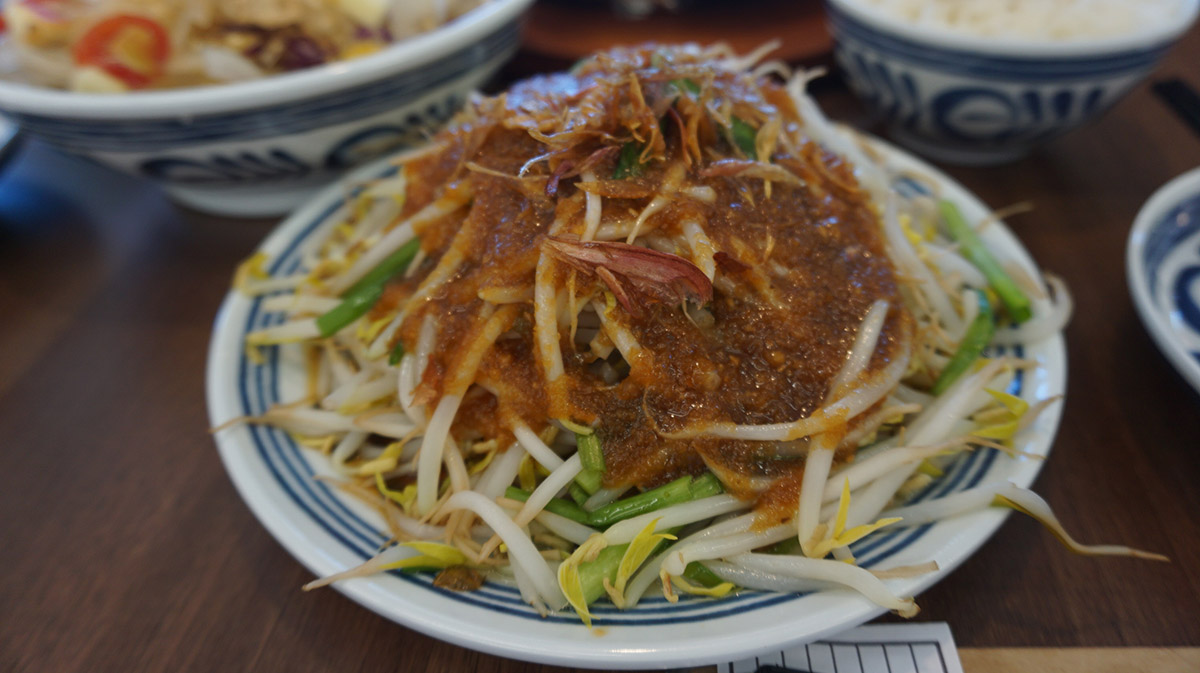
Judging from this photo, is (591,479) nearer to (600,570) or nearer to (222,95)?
(600,570)

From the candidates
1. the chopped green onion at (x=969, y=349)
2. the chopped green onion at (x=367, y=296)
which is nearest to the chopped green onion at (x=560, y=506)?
the chopped green onion at (x=367, y=296)

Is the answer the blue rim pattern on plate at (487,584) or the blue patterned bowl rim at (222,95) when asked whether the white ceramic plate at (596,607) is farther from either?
the blue patterned bowl rim at (222,95)

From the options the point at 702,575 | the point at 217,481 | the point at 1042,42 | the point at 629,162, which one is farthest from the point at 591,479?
the point at 1042,42

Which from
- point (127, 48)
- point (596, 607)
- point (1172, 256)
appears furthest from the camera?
point (127, 48)

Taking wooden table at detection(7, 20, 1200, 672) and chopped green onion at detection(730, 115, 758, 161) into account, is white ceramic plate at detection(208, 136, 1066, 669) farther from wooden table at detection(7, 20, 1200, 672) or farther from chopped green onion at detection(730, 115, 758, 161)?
chopped green onion at detection(730, 115, 758, 161)

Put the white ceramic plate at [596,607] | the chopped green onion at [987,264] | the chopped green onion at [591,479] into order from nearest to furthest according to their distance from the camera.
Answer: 1. the white ceramic plate at [596,607]
2. the chopped green onion at [591,479]
3. the chopped green onion at [987,264]

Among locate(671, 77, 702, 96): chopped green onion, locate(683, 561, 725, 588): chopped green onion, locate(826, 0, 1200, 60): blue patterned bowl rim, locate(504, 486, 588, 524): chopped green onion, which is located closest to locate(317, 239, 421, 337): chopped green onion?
locate(504, 486, 588, 524): chopped green onion

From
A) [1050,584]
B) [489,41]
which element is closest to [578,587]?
[1050,584]
